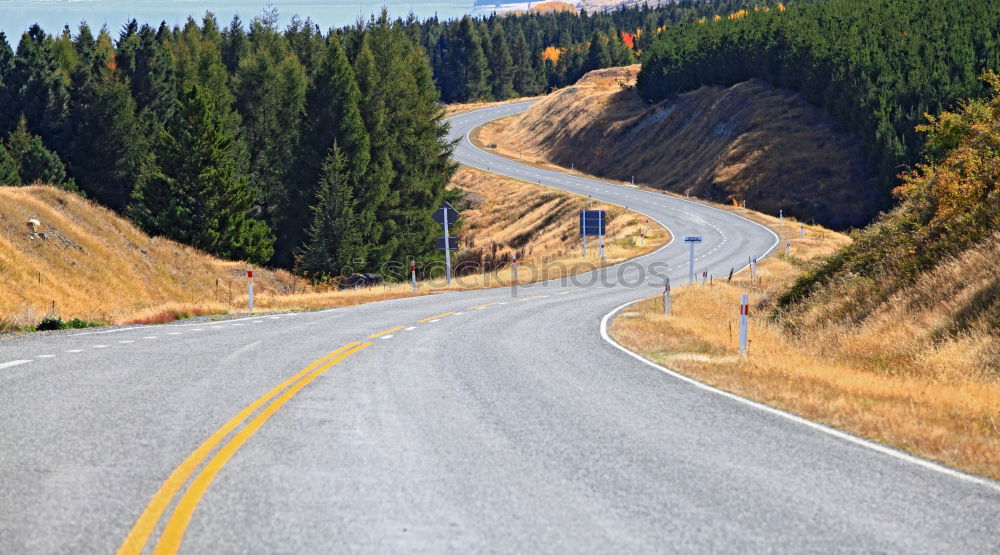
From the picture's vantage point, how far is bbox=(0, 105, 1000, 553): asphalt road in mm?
5410

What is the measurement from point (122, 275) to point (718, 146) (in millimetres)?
63259

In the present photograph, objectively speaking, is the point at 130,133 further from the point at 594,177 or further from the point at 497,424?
the point at 497,424

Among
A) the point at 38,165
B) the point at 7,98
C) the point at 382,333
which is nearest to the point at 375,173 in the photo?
the point at 38,165

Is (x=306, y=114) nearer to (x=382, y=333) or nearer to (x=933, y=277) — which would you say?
(x=382, y=333)

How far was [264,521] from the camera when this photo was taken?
5594 mm

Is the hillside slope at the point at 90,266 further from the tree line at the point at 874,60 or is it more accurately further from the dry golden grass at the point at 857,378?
the tree line at the point at 874,60

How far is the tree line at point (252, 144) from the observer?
50.0 metres

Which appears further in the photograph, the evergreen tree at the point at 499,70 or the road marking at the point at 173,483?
the evergreen tree at the point at 499,70

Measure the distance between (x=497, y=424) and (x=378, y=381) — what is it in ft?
9.80

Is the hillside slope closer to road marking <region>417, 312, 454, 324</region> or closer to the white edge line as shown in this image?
road marking <region>417, 312, 454, 324</region>

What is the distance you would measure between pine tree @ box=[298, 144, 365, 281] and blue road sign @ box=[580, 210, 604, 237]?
12403 mm

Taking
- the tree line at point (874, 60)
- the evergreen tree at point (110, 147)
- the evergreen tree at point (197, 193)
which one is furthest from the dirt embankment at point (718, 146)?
the evergreen tree at point (110, 147)

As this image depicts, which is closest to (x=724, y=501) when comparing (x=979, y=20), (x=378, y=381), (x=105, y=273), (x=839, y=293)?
(x=378, y=381)

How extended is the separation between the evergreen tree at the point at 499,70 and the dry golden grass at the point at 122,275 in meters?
106
